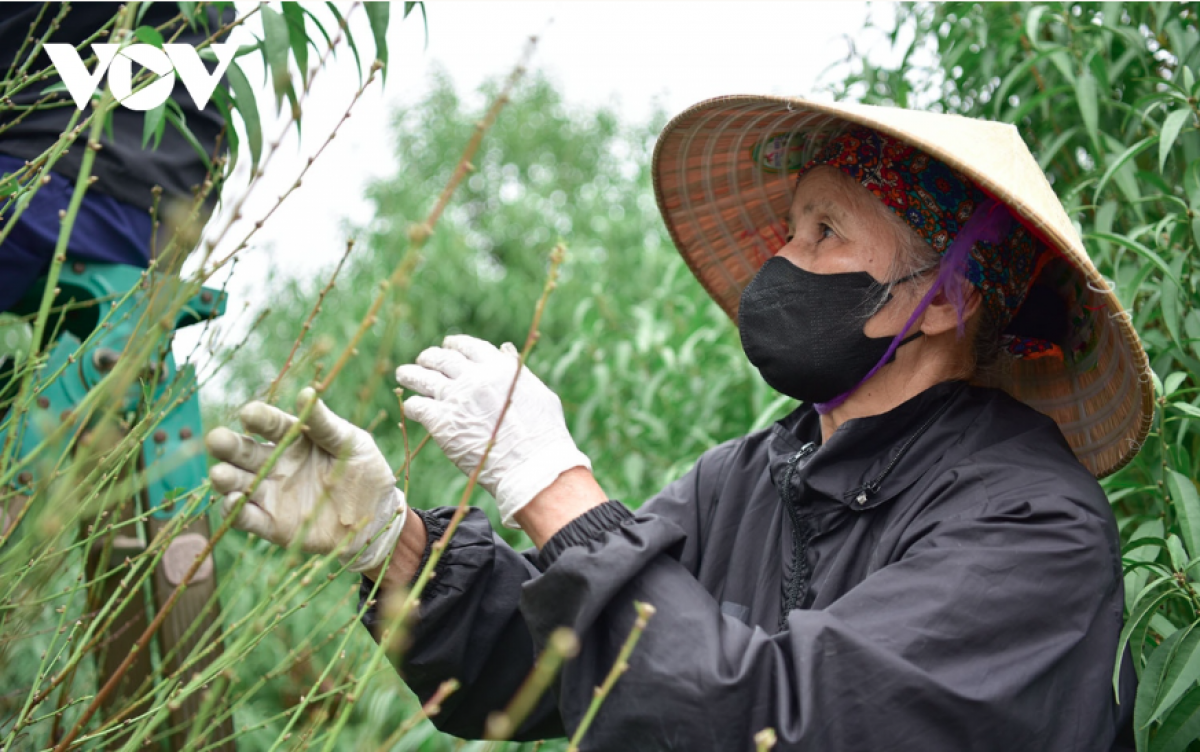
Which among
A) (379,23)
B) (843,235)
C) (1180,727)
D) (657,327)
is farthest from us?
(657,327)

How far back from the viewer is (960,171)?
161 centimetres

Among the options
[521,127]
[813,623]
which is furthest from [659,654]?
[521,127]

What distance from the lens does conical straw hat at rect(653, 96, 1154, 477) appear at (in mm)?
1599

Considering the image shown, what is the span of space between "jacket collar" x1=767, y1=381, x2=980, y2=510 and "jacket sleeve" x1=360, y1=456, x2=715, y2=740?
496 mm

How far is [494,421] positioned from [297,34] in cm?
60

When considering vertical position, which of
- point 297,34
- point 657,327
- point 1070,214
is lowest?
point 657,327

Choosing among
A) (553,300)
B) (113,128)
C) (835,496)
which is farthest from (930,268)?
(553,300)

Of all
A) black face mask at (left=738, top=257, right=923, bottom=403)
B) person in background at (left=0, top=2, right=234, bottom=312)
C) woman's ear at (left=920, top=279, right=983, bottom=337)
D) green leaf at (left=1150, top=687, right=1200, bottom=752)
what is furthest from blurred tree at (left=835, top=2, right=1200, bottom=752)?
person in background at (left=0, top=2, right=234, bottom=312)

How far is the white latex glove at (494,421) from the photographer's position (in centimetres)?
141

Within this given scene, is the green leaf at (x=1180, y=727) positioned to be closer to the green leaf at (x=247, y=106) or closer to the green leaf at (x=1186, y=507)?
the green leaf at (x=1186, y=507)

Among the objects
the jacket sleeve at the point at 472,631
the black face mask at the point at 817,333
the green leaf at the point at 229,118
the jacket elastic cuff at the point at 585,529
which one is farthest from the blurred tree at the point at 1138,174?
the green leaf at the point at 229,118

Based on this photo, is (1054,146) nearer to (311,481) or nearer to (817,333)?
(817,333)

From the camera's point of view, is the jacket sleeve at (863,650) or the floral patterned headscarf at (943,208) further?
the floral patterned headscarf at (943,208)

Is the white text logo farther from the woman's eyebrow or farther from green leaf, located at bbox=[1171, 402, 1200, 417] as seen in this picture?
green leaf, located at bbox=[1171, 402, 1200, 417]
